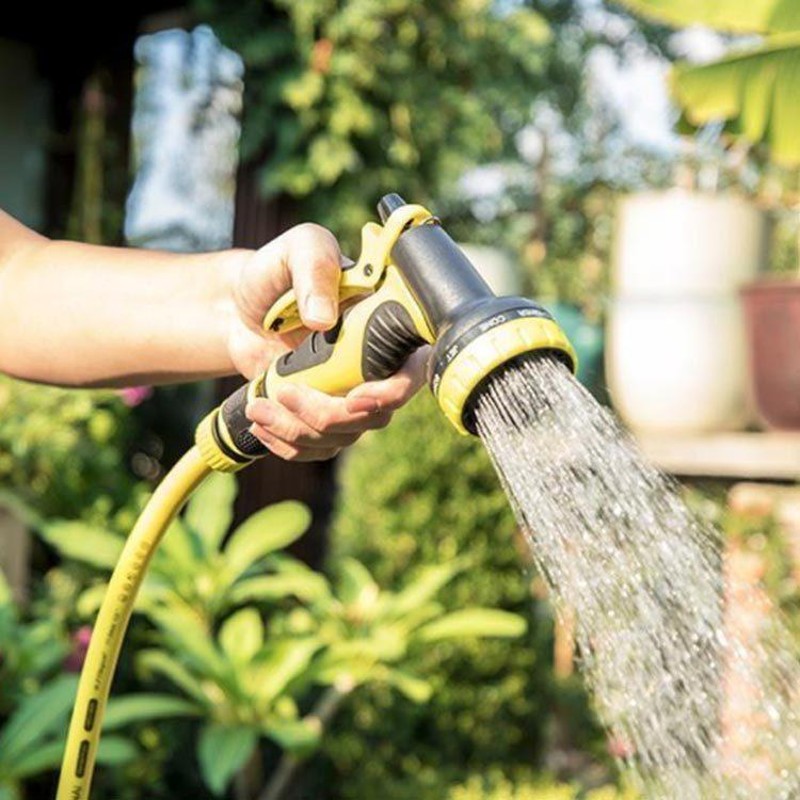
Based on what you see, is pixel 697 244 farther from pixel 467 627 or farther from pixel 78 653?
pixel 78 653

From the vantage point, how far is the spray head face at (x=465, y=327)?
117 cm

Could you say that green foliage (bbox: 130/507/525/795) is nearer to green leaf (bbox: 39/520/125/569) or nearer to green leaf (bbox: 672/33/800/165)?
green leaf (bbox: 39/520/125/569)

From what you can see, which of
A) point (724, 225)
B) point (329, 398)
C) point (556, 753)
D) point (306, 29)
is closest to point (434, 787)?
point (556, 753)

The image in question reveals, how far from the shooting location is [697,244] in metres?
5.96

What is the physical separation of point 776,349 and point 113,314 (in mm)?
3972

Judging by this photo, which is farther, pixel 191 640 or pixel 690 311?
pixel 690 311

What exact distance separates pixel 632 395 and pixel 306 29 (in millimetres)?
1917

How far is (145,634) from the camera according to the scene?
13.7 ft

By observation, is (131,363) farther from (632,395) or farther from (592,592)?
(632,395)

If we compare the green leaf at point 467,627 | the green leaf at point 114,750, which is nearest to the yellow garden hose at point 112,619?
the green leaf at point 114,750

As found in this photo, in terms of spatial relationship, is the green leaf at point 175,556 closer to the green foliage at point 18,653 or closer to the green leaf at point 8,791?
the green foliage at point 18,653

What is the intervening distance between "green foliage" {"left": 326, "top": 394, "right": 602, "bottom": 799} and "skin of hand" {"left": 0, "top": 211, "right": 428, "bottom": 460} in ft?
10.0

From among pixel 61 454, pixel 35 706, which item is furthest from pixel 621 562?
pixel 61 454

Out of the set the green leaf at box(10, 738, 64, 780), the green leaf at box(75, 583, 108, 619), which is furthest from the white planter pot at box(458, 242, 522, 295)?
the green leaf at box(10, 738, 64, 780)
